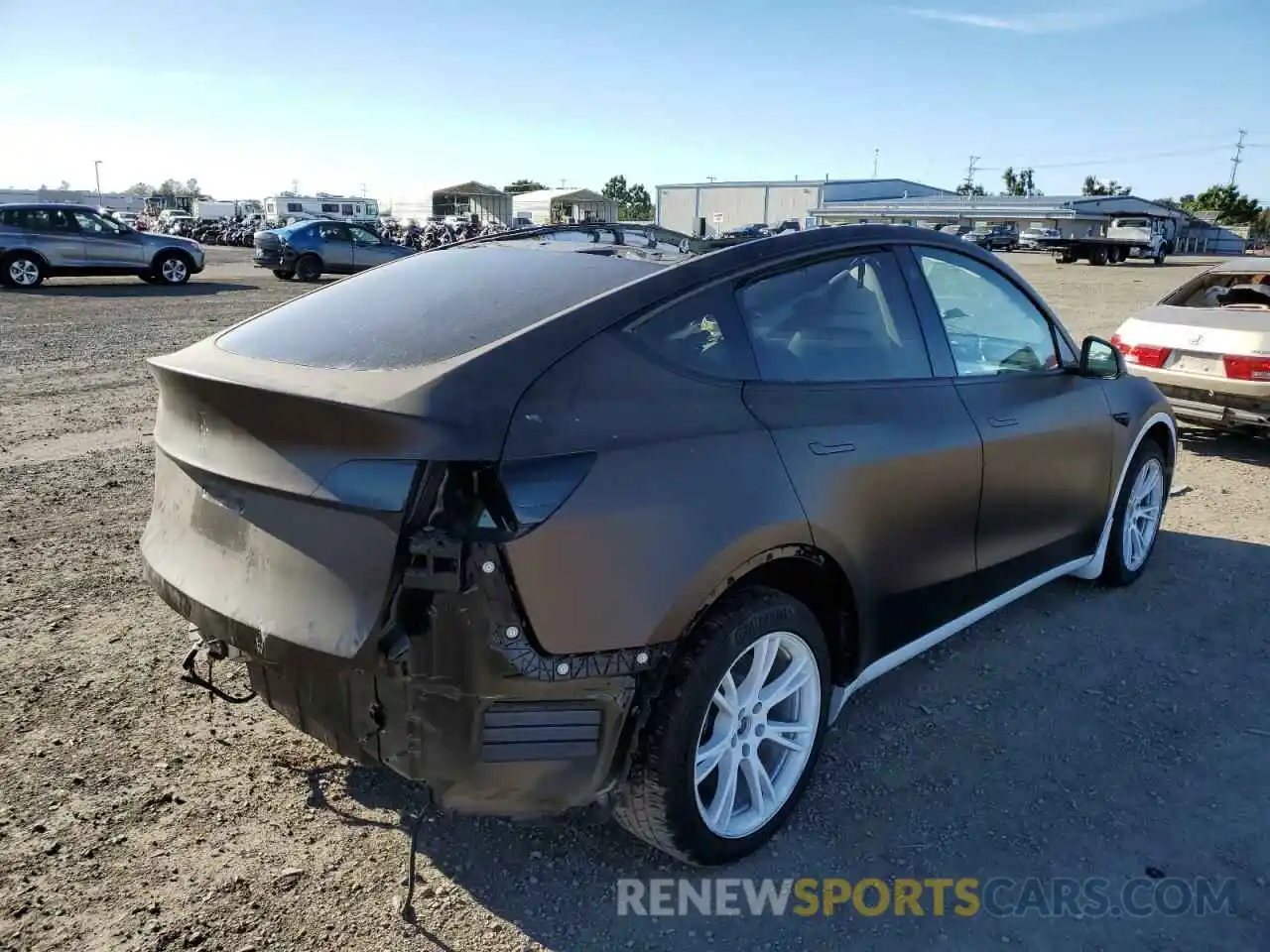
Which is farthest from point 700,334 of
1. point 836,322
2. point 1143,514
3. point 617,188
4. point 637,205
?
point 617,188

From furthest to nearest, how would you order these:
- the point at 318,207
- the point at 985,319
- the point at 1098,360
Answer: the point at 318,207, the point at 1098,360, the point at 985,319

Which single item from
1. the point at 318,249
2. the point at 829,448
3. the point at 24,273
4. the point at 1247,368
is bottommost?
the point at 24,273

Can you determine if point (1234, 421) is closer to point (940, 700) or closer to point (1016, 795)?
point (940, 700)

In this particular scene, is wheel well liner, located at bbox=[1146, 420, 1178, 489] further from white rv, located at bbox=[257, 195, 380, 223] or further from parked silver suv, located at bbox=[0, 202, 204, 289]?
white rv, located at bbox=[257, 195, 380, 223]

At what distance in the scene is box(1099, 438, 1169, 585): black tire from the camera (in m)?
4.47

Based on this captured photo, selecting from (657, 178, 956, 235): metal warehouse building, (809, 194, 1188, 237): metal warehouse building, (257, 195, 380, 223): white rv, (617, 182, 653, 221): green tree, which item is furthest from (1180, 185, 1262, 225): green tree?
(257, 195, 380, 223): white rv

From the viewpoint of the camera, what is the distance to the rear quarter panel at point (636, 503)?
6.81ft

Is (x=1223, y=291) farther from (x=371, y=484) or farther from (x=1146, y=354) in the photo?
(x=371, y=484)

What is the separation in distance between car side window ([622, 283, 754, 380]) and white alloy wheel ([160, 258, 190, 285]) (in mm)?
20337

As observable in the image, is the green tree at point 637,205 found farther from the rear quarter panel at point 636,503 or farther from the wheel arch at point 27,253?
the rear quarter panel at point 636,503

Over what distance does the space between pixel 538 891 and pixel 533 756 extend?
591 millimetres

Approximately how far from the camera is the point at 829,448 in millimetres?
2688

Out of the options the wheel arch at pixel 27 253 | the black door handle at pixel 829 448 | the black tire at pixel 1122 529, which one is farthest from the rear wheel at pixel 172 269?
the black door handle at pixel 829 448

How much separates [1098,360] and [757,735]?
8.27 feet
